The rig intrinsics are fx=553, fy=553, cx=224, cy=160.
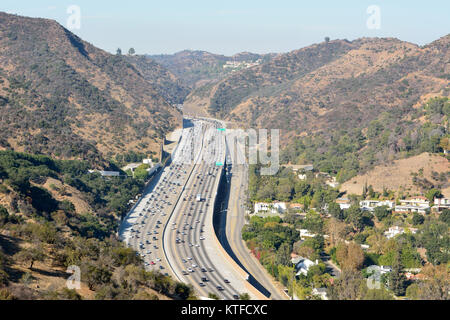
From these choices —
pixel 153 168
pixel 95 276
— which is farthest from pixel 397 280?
pixel 153 168

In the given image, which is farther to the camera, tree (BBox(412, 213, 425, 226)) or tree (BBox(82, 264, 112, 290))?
tree (BBox(412, 213, 425, 226))

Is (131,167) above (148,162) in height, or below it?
below

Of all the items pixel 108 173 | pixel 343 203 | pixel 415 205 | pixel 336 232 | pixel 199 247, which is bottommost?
pixel 199 247

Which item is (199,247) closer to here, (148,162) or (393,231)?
(393,231)

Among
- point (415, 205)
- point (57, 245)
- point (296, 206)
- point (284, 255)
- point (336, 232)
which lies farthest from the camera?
point (296, 206)

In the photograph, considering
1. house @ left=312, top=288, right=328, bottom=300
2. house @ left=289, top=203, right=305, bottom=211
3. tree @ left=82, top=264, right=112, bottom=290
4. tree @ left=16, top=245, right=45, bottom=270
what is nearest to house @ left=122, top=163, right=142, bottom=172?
house @ left=289, top=203, right=305, bottom=211

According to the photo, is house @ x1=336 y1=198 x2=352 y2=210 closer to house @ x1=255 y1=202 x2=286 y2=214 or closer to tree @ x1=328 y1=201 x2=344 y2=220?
tree @ x1=328 y1=201 x2=344 y2=220

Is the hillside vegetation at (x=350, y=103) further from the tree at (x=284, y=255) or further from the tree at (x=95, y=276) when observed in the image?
the tree at (x=95, y=276)

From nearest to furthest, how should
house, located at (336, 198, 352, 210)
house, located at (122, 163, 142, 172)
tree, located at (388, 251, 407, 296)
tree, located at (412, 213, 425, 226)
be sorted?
tree, located at (388, 251, 407, 296)
tree, located at (412, 213, 425, 226)
house, located at (336, 198, 352, 210)
house, located at (122, 163, 142, 172)
